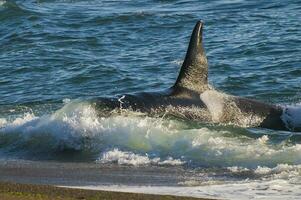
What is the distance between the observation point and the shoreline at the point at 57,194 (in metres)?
7.95

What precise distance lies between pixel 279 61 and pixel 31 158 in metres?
9.53

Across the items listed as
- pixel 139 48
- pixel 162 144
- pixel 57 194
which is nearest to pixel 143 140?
pixel 162 144

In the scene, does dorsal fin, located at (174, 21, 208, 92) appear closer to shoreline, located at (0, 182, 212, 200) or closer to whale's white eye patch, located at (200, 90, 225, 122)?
whale's white eye patch, located at (200, 90, 225, 122)

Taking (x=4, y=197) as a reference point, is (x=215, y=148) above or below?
below

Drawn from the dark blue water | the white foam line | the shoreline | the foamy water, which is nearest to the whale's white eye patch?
the foamy water

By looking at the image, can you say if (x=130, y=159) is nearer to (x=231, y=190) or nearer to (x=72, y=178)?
(x=72, y=178)

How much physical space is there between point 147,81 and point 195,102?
5.79 meters

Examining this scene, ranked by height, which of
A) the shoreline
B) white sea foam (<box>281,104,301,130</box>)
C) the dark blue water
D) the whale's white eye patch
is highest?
the shoreline

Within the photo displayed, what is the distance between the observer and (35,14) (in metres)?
29.5

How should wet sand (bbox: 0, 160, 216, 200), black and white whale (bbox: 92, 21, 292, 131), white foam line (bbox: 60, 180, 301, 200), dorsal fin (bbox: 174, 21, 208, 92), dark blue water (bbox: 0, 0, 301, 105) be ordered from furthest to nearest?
dark blue water (bbox: 0, 0, 301, 105) < dorsal fin (bbox: 174, 21, 208, 92) < black and white whale (bbox: 92, 21, 292, 131) < white foam line (bbox: 60, 180, 301, 200) < wet sand (bbox: 0, 160, 216, 200)

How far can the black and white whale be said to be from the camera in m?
13.1

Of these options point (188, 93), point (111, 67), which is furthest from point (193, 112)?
point (111, 67)

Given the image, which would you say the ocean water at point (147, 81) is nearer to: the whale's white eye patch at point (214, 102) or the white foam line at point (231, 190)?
the white foam line at point (231, 190)

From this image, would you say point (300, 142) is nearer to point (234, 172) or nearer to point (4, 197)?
point (234, 172)
